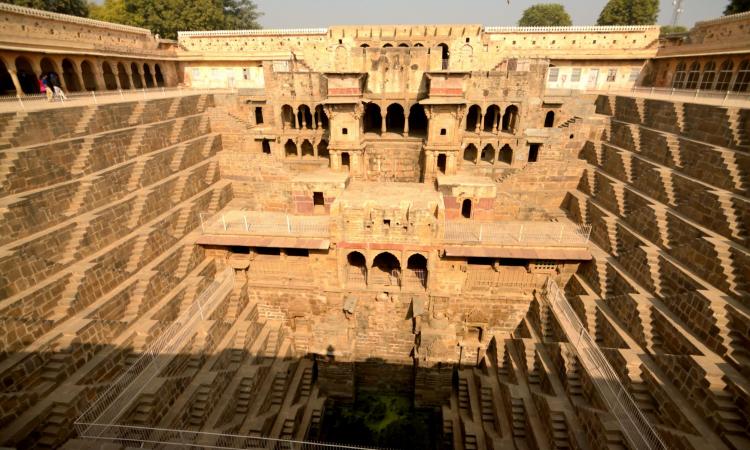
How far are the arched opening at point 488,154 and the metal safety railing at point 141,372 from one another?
20.1 m

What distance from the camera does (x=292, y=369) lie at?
17953 millimetres

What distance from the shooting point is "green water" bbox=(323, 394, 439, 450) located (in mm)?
16062

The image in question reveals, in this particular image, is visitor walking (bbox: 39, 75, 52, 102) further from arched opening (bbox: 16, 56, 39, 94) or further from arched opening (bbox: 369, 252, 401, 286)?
arched opening (bbox: 369, 252, 401, 286)

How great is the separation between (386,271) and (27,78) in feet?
114

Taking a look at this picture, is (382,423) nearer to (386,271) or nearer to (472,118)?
(386,271)

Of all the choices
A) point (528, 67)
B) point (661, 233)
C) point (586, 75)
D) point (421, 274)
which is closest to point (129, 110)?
point (421, 274)

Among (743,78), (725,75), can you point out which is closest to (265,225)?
(743,78)

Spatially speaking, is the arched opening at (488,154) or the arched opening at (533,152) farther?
the arched opening at (488,154)

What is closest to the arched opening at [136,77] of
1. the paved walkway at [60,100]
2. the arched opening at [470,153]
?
the paved walkway at [60,100]

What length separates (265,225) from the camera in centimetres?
1966

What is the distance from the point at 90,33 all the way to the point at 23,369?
3282cm

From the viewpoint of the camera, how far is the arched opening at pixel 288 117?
27.5 metres

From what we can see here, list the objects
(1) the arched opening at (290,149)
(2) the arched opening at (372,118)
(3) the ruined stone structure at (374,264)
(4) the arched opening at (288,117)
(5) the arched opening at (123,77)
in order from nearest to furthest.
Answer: (3) the ruined stone structure at (374,264)
(4) the arched opening at (288,117)
(1) the arched opening at (290,149)
(2) the arched opening at (372,118)
(5) the arched opening at (123,77)

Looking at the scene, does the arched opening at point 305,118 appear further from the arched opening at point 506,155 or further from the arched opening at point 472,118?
the arched opening at point 506,155
